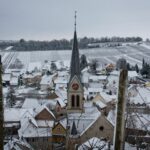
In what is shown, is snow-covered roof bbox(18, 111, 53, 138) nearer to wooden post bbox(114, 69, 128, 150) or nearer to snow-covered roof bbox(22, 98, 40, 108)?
snow-covered roof bbox(22, 98, 40, 108)

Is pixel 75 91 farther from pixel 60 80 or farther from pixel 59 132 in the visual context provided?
pixel 60 80

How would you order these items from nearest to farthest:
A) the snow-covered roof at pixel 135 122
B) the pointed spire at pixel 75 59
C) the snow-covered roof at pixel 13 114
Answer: the snow-covered roof at pixel 135 122 → the pointed spire at pixel 75 59 → the snow-covered roof at pixel 13 114

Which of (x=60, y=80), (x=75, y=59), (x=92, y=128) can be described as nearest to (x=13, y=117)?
(x=75, y=59)

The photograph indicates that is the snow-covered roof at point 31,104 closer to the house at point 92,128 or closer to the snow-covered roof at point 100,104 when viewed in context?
the snow-covered roof at point 100,104

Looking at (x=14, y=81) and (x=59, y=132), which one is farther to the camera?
(x=14, y=81)

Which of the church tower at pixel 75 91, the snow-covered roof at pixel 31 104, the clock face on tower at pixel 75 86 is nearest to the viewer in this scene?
the church tower at pixel 75 91

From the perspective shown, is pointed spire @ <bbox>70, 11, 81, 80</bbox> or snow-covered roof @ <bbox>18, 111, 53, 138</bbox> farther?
pointed spire @ <bbox>70, 11, 81, 80</bbox>

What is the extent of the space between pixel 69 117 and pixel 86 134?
3004 mm

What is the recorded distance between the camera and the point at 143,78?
54.9 meters

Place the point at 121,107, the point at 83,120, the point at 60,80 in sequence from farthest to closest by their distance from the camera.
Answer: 1. the point at 60,80
2. the point at 83,120
3. the point at 121,107

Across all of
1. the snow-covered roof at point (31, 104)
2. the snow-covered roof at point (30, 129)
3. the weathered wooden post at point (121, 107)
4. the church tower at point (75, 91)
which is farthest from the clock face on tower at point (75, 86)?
the weathered wooden post at point (121, 107)

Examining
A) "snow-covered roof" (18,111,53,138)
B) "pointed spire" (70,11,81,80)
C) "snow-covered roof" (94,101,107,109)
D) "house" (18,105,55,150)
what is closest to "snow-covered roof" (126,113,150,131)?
"snow-covered roof" (18,111,53,138)

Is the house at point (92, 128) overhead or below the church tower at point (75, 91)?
below

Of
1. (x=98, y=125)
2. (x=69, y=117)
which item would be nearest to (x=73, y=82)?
(x=69, y=117)
